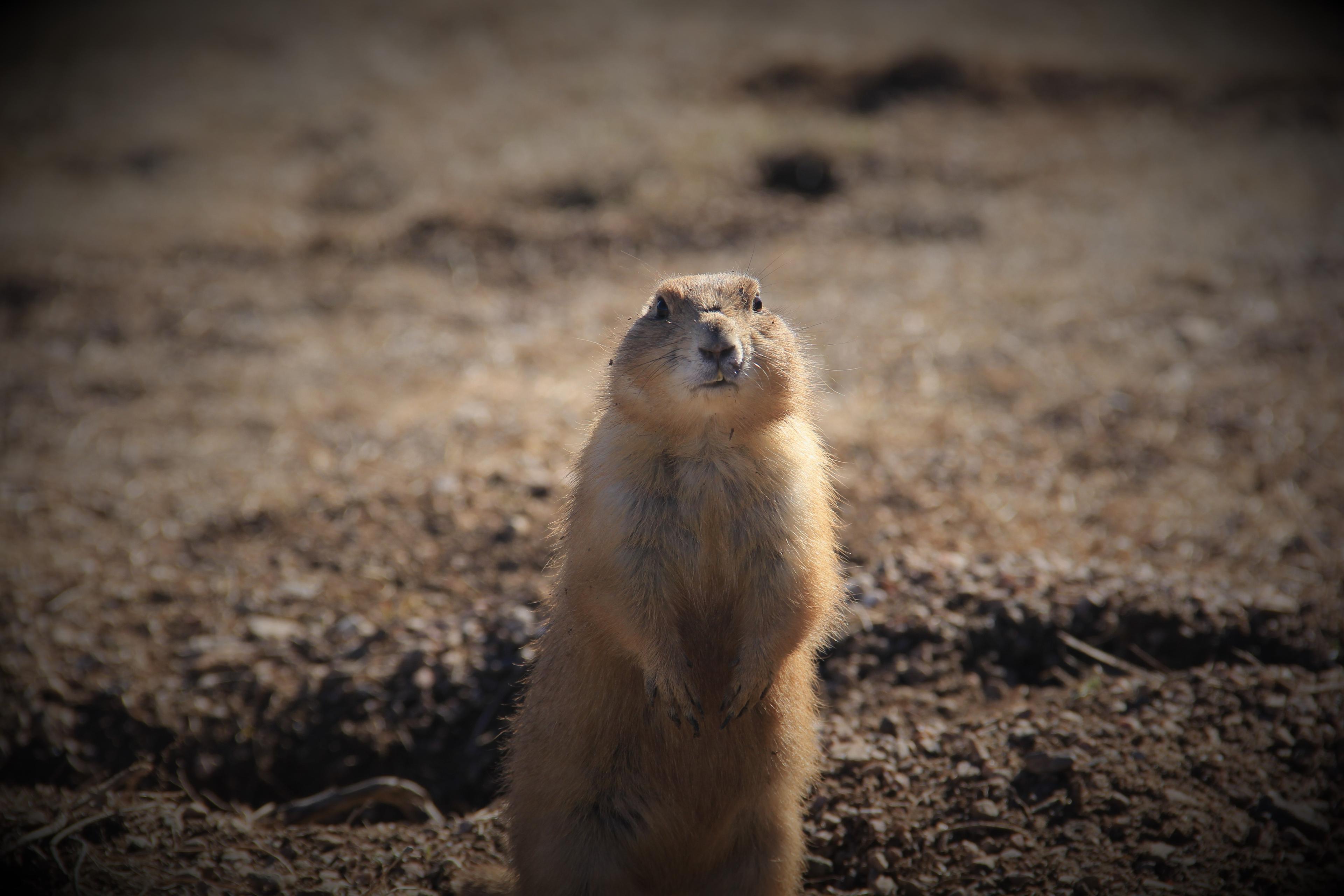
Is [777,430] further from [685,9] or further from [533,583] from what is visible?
[685,9]

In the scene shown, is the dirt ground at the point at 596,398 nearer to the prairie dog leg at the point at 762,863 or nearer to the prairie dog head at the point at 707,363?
the prairie dog leg at the point at 762,863

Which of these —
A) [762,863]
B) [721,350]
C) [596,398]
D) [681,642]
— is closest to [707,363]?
[721,350]

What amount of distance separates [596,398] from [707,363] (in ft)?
4.21

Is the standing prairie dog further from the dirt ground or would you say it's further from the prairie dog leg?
the dirt ground

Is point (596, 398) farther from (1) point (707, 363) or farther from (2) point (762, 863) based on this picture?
(2) point (762, 863)

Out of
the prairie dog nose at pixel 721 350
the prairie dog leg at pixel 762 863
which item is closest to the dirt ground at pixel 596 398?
the prairie dog leg at pixel 762 863

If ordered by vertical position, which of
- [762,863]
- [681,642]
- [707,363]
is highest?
[707,363]

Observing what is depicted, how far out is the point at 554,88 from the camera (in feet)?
38.3

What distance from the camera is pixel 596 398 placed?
423 cm

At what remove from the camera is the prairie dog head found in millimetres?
3049

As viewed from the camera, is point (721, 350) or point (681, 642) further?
point (681, 642)

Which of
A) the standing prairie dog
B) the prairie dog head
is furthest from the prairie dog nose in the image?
the standing prairie dog

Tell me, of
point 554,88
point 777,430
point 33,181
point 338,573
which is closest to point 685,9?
point 554,88

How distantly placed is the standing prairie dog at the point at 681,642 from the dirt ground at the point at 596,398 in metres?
0.63
